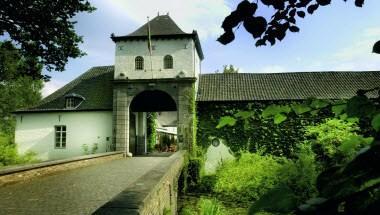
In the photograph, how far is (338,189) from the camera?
71 centimetres

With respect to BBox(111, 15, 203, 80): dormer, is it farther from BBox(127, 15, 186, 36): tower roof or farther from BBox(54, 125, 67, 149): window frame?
BBox(54, 125, 67, 149): window frame

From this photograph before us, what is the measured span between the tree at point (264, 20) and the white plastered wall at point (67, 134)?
21.5 meters

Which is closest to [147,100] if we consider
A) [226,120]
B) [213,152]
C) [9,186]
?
[213,152]

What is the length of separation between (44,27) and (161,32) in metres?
12.0

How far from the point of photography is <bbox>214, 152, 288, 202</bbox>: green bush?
1595 centimetres

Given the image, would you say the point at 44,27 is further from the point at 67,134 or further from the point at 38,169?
the point at 67,134

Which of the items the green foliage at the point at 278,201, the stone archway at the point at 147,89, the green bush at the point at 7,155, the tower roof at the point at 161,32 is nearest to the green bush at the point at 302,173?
the stone archway at the point at 147,89

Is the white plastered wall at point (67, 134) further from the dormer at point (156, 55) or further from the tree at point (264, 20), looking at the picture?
the tree at point (264, 20)

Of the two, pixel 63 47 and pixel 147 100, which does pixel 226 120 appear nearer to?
pixel 63 47

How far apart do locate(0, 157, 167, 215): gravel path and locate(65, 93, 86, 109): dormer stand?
12801 mm

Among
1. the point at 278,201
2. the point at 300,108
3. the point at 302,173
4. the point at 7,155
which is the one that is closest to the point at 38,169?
the point at 7,155

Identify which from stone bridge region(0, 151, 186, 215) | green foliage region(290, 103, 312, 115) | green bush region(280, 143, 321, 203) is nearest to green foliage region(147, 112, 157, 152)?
green bush region(280, 143, 321, 203)

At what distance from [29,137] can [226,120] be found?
81.8 feet

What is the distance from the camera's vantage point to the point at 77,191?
863cm
